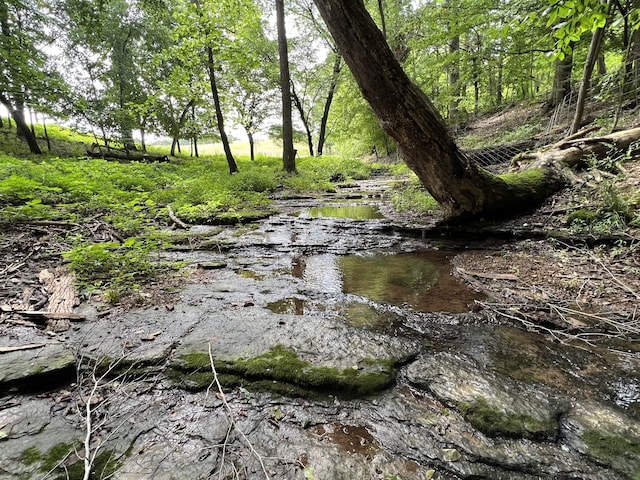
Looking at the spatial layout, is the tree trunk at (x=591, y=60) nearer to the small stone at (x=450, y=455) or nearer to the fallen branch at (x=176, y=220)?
the small stone at (x=450, y=455)

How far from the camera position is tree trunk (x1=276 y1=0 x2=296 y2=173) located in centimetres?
1155

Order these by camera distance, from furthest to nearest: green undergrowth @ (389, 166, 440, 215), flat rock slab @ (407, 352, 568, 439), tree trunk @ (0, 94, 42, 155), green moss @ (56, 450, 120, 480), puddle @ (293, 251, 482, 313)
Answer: tree trunk @ (0, 94, 42, 155) → green undergrowth @ (389, 166, 440, 215) → puddle @ (293, 251, 482, 313) → flat rock slab @ (407, 352, 568, 439) → green moss @ (56, 450, 120, 480)

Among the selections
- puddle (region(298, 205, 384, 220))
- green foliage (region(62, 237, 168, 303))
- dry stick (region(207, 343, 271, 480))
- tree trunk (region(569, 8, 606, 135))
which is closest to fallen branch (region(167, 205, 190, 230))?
green foliage (region(62, 237, 168, 303))

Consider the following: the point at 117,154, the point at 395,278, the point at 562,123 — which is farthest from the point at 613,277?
the point at 117,154

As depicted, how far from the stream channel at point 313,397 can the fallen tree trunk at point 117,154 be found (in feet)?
48.4

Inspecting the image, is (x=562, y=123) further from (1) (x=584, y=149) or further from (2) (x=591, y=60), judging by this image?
(1) (x=584, y=149)

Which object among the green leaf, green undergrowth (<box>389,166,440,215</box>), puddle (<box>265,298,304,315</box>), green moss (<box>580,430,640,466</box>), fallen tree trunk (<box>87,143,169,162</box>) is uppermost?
fallen tree trunk (<box>87,143,169,162</box>)

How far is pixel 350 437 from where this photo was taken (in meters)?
1.41

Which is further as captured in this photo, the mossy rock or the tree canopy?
the tree canopy

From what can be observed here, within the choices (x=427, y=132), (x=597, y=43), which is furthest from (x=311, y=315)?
(x=597, y=43)

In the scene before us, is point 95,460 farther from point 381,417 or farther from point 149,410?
point 381,417

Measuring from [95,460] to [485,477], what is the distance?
5.52ft

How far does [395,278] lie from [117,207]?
191 inches

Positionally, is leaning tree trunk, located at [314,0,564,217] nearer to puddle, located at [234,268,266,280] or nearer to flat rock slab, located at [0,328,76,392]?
puddle, located at [234,268,266,280]
